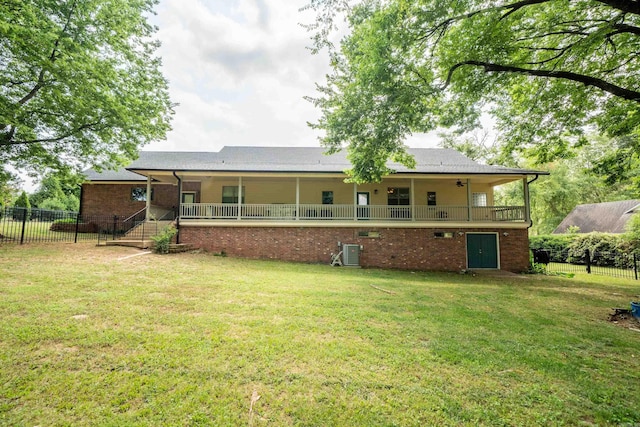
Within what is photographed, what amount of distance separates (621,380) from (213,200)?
17.7m

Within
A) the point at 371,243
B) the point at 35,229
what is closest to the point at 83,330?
the point at 371,243

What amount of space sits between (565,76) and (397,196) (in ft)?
33.0

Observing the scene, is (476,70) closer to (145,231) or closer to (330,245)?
(330,245)

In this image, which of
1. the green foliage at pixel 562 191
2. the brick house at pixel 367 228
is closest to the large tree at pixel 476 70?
the brick house at pixel 367 228

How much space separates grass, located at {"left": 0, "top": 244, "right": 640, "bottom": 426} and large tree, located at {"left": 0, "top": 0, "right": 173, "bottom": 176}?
6670mm

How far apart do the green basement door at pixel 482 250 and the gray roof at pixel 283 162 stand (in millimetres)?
3431

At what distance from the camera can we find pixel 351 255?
13.3 m

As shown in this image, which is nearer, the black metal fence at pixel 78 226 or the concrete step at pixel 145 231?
the concrete step at pixel 145 231

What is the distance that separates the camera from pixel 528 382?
329 centimetres

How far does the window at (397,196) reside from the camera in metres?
16.7

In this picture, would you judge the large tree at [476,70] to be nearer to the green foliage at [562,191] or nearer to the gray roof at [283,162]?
the gray roof at [283,162]

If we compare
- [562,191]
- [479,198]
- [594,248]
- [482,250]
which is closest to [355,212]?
[482,250]

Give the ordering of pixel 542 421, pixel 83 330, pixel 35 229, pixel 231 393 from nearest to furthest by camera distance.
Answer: pixel 542 421 → pixel 231 393 → pixel 83 330 → pixel 35 229

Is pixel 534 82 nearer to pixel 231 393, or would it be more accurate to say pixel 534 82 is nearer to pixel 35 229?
pixel 231 393
